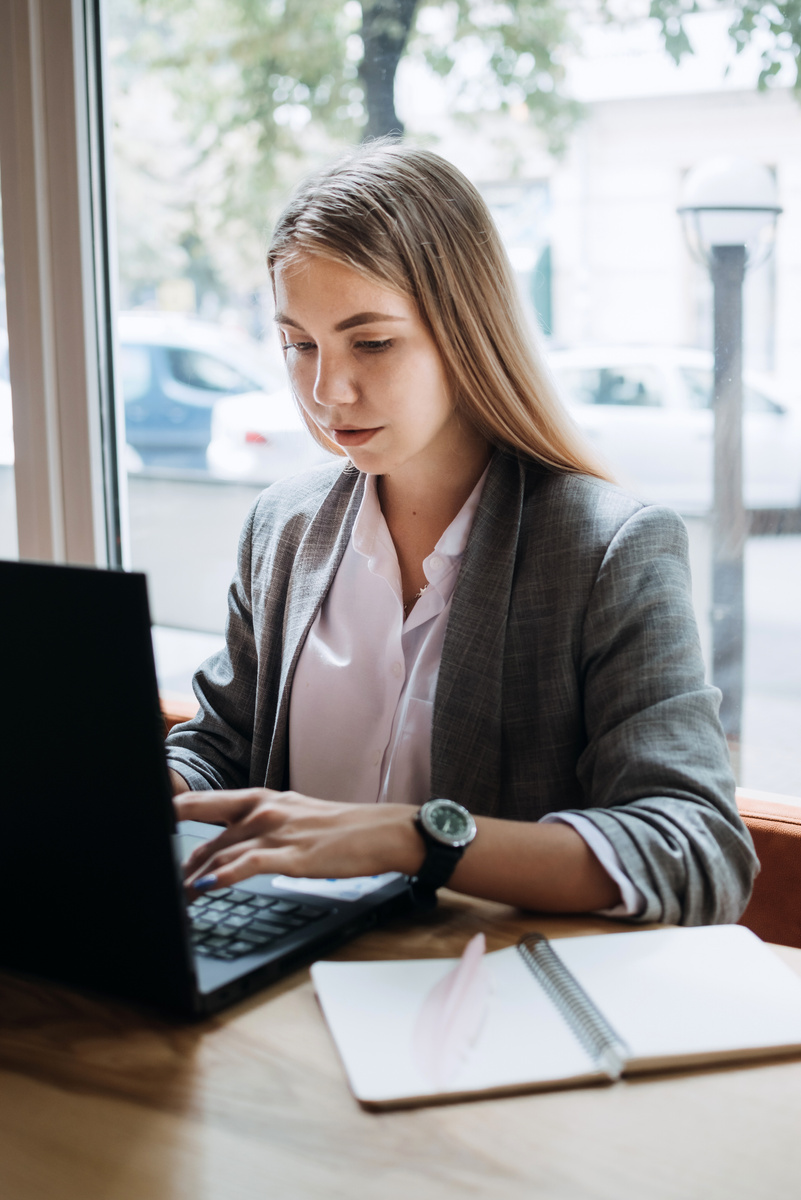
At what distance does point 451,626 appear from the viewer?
1.22 m

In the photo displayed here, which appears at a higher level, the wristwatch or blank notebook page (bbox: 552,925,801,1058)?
the wristwatch

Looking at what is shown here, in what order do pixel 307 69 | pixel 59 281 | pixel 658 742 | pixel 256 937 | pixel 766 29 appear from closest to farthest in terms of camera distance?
pixel 256 937 → pixel 658 742 → pixel 766 29 → pixel 307 69 → pixel 59 281

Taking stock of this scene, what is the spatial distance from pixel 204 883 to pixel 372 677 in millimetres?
574

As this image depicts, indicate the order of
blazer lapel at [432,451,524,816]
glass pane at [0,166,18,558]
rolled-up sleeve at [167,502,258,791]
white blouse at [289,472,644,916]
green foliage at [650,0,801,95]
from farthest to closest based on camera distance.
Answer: glass pane at [0,166,18,558] < green foliage at [650,0,801,95] < rolled-up sleeve at [167,502,258,791] < white blouse at [289,472,644,916] < blazer lapel at [432,451,524,816]

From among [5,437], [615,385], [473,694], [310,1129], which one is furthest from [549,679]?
[5,437]

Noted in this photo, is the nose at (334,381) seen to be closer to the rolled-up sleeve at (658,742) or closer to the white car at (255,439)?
the rolled-up sleeve at (658,742)

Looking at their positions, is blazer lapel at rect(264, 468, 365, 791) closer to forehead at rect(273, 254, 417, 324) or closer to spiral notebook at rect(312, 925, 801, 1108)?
forehead at rect(273, 254, 417, 324)

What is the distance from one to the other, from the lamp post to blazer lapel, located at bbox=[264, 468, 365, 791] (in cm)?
63

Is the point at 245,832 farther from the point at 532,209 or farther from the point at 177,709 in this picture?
the point at 532,209

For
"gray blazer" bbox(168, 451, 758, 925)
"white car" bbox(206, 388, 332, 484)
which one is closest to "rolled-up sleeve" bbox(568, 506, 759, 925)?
"gray blazer" bbox(168, 451, 758, 925)

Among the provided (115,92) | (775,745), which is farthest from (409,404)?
(115,92)

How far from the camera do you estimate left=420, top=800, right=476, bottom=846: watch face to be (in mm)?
854

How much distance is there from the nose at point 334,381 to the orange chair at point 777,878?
2.26ft

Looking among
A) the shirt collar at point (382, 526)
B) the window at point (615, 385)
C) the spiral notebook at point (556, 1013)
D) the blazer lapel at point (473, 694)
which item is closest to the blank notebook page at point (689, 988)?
the spiral notebook at point (556, 1013)
